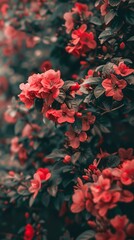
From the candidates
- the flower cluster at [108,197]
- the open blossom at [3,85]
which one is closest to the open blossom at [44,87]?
the flower cluster at [108,197]

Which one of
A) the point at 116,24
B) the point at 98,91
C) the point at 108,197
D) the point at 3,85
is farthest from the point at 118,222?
the point at 3,85

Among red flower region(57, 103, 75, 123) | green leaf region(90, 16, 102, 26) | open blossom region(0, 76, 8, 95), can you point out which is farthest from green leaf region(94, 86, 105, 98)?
open blossom region(0, 76, 8, 95)

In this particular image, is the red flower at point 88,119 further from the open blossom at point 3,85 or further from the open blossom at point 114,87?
the open blossom at point 3,85

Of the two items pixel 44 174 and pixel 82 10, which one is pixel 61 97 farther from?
pixel 82 10

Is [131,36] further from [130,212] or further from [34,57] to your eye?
[34,57]

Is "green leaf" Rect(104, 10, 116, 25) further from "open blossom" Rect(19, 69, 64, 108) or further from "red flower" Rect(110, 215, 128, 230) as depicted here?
"red flower" Rect(110, 215, 128, 230)

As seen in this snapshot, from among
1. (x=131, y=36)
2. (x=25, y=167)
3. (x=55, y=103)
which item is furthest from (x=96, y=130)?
(x=25, y=167)
